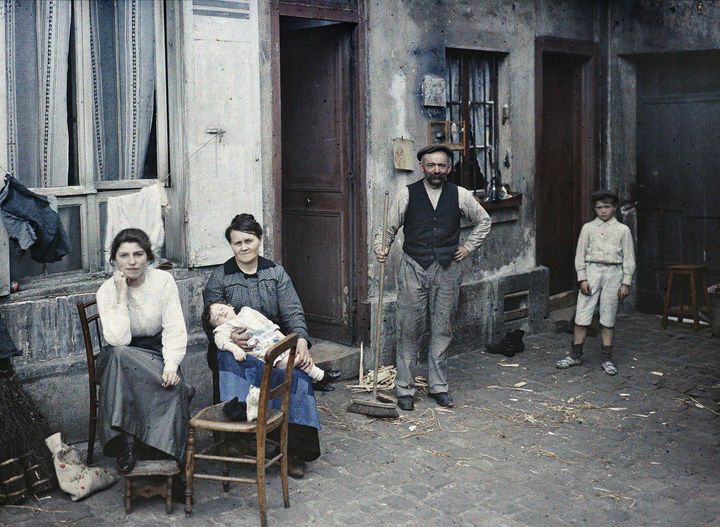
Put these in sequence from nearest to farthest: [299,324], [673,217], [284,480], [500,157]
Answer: [284,480], [299,324], [500,157], [673,217]

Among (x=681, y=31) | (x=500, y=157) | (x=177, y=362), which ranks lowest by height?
(x=177, y=362)

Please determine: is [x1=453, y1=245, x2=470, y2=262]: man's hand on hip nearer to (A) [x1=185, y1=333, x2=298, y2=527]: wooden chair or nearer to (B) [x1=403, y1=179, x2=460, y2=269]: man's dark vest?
(B) [x1=403, y1=179, x2=460, y2=269]: man's dark vest

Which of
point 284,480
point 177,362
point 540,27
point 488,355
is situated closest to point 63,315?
point 177,362

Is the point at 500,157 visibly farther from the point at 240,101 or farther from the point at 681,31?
the point at 240,101

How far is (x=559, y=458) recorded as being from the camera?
22.3 feet

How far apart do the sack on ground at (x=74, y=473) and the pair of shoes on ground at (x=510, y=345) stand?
4.79 meters

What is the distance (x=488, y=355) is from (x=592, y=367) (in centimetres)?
108

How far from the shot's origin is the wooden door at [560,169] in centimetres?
1140

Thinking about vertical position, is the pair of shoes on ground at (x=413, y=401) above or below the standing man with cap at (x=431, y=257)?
below

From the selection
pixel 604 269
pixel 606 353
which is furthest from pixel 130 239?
pixel 606 353

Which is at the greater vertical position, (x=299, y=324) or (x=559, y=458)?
(x=299, y=324)

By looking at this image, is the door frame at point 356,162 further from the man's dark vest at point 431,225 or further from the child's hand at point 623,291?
the child's hand at point 623,291

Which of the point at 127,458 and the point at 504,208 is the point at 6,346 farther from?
the point at 504,208

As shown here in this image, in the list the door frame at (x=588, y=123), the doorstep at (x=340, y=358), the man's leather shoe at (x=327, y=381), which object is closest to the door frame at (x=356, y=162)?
the doorstep at (x=340, y=358)
